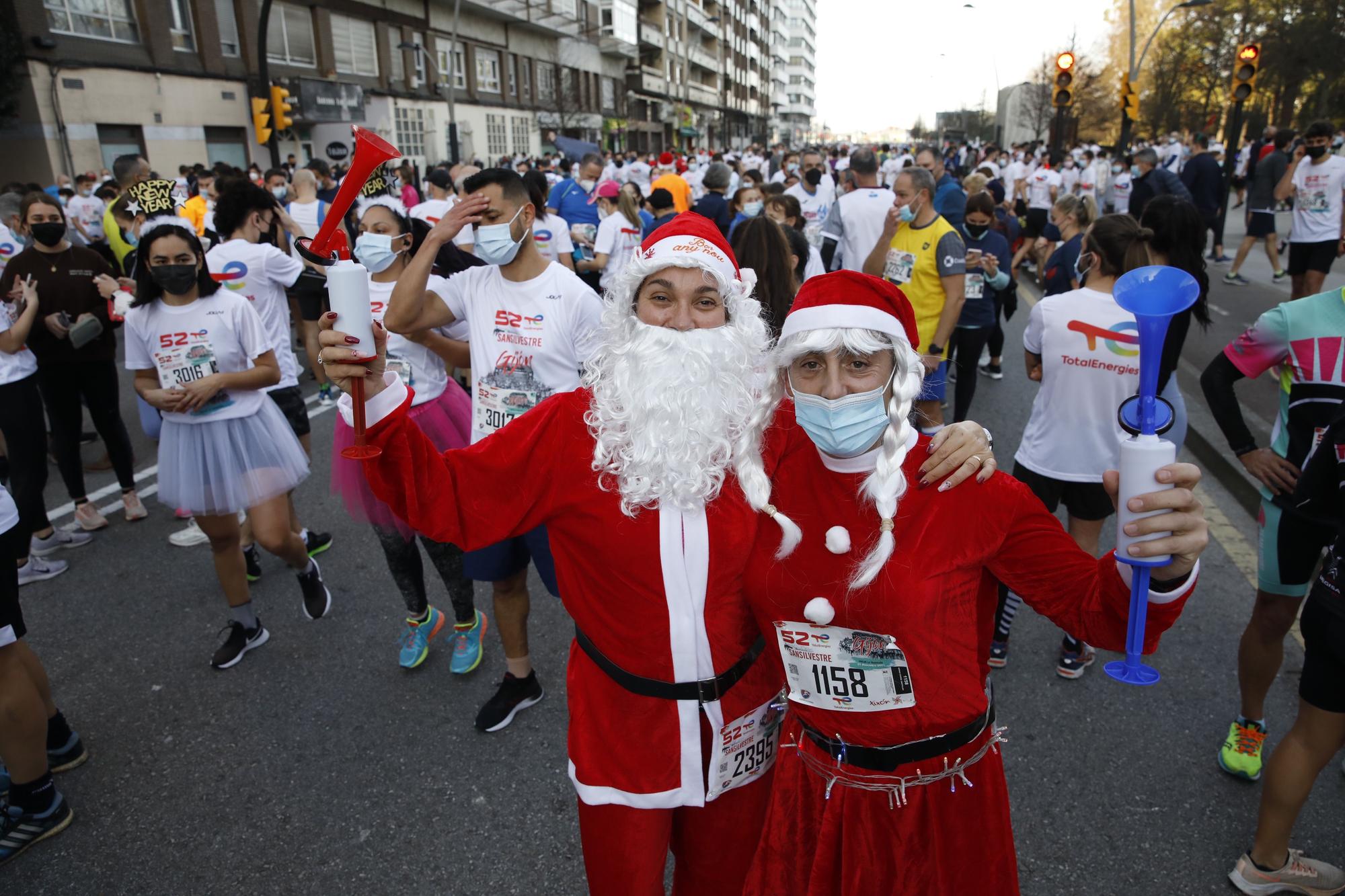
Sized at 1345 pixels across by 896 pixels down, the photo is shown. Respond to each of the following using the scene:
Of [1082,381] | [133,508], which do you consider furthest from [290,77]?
[1082,381]

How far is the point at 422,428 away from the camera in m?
3.32

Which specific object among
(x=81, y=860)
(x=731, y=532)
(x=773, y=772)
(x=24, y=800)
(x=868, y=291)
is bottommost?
(x=81, y=860)

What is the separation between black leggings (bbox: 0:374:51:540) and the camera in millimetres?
4633

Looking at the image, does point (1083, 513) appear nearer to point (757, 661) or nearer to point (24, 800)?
point (757, 661)

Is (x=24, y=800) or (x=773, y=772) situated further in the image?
(x=24, y=800)

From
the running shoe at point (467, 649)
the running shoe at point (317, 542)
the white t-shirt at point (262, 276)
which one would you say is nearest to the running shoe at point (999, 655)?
the running shoe at point (467, 649)

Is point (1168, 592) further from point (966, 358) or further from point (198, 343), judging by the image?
point (966, 358)

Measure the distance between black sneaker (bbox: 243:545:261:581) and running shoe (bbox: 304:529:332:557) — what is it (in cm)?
31

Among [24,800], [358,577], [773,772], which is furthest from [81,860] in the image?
[773,772]

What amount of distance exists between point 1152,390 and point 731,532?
2.92 ft

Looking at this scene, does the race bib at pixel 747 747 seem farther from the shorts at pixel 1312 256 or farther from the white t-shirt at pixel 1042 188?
A: the white t-shirt at pixel 1042 188

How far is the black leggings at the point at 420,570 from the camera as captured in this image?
3771mm

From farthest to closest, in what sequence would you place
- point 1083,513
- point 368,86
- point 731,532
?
point 368,86 → point 1083,513 → point 731,532

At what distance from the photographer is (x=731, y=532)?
1.86m
